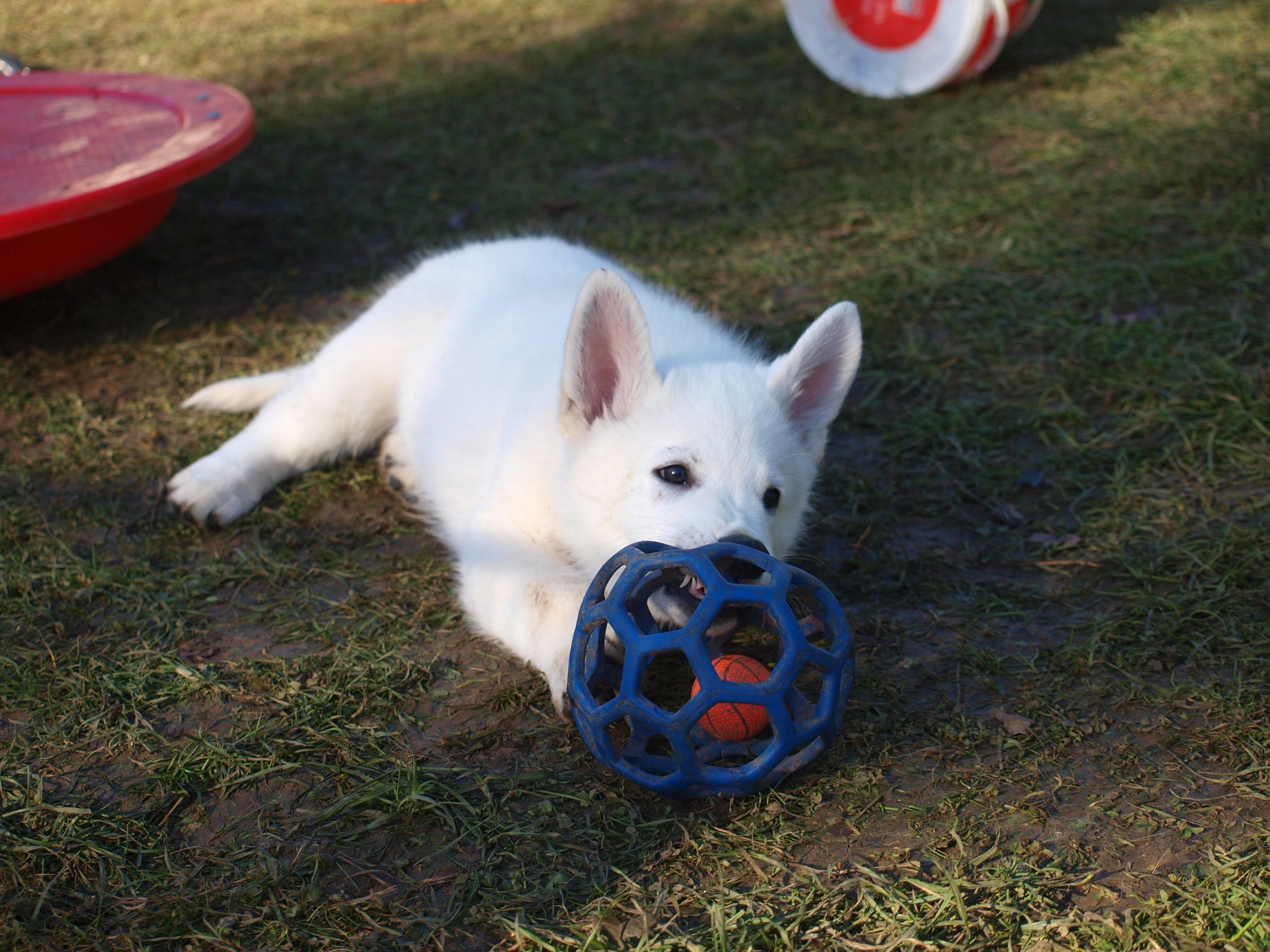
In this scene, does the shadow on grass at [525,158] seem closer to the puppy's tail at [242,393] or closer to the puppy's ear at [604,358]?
the puppy's tail at [242,393]

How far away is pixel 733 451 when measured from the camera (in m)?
2.57

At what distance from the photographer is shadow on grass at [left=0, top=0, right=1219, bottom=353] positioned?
5055 mm

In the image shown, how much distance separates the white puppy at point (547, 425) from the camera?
2592 mm

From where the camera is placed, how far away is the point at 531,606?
2764 millimetres

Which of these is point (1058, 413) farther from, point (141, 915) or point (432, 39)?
point (432, 39)

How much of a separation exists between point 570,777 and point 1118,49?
6510 millimetres

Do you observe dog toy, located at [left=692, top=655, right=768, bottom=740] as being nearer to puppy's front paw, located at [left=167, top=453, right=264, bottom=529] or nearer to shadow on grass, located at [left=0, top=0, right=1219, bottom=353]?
puppy's front paw, located at [left=167, top=453, right=264, bottom=529]

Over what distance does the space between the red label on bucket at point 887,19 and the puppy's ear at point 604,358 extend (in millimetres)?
4611

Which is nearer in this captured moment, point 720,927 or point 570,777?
point 720,927

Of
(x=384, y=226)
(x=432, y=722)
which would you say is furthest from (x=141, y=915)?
(x=384, y=226)

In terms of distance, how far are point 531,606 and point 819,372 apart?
3.21 feet

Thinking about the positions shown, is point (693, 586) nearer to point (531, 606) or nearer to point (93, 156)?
point (531, 606)

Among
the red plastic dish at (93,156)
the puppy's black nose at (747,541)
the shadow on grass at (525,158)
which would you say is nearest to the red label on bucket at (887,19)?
the shadow on grass at (525,158)

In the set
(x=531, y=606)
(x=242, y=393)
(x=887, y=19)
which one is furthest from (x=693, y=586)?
(x=887, y=19)
